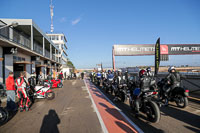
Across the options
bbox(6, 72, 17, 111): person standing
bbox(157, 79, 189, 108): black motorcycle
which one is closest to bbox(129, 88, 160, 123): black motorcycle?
bbox(157, 79, 189, 108): black motorcycle

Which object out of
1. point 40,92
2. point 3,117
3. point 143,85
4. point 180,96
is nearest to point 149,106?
point 143,85

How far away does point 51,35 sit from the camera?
59.3 meters

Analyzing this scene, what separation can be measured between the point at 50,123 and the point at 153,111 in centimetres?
340

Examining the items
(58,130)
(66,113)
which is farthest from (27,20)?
(58,130)

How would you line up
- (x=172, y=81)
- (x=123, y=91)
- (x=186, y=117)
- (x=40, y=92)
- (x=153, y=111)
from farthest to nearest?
(x=40, y=92) → (x=123, y=91) → (x=172, y=81) → (x=186, y=117) → (x=153, y=111)

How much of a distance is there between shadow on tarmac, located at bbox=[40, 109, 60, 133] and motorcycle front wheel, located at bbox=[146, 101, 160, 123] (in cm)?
290

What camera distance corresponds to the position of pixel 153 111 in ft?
12.9

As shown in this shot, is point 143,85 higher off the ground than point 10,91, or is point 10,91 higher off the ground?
point 143,85

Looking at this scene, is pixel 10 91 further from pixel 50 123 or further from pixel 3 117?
pixel 50 123

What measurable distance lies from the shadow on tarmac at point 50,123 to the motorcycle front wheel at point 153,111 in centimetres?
290

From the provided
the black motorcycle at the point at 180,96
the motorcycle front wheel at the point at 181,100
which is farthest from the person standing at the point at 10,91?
the motorcycle front wheel at the point at 181,100

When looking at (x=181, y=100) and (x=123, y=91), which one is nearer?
(x=181, y=100)

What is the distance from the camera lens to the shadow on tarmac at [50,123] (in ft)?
12.1

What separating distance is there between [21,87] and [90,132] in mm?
3875
